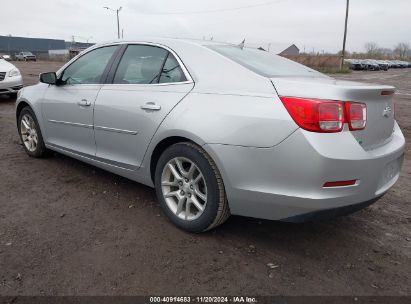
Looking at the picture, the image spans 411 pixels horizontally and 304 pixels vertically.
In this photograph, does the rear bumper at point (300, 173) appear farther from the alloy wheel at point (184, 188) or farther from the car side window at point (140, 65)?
the car side window at point (140, 65)

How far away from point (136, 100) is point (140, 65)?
0.43 meters

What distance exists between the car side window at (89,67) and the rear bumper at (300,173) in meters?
1.79

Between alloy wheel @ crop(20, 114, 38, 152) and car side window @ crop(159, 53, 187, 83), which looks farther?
alloy wheel @ crop(20, 114, 38, 152)

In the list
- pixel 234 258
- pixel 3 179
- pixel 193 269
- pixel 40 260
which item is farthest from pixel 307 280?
pixel 3 179

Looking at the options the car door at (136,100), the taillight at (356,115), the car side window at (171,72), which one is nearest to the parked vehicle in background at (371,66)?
the car door at (136,100)

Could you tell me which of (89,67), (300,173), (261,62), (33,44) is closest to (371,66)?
(89,67)

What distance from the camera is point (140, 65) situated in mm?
3572

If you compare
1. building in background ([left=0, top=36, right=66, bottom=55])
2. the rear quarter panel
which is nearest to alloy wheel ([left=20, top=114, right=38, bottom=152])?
the rear quarter panel

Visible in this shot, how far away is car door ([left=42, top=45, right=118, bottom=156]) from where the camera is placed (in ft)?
12.7

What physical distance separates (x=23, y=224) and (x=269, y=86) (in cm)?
231

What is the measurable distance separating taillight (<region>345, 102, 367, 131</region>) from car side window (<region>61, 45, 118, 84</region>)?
8.01 ft

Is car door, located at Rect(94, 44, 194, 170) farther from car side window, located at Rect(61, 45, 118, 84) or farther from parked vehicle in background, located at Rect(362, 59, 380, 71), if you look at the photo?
parked vehicle in background, located at Rect(362, 59, 380, 71)

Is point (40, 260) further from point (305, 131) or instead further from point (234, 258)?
point (305, 131)

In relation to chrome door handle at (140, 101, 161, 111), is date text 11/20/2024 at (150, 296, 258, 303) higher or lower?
lower
